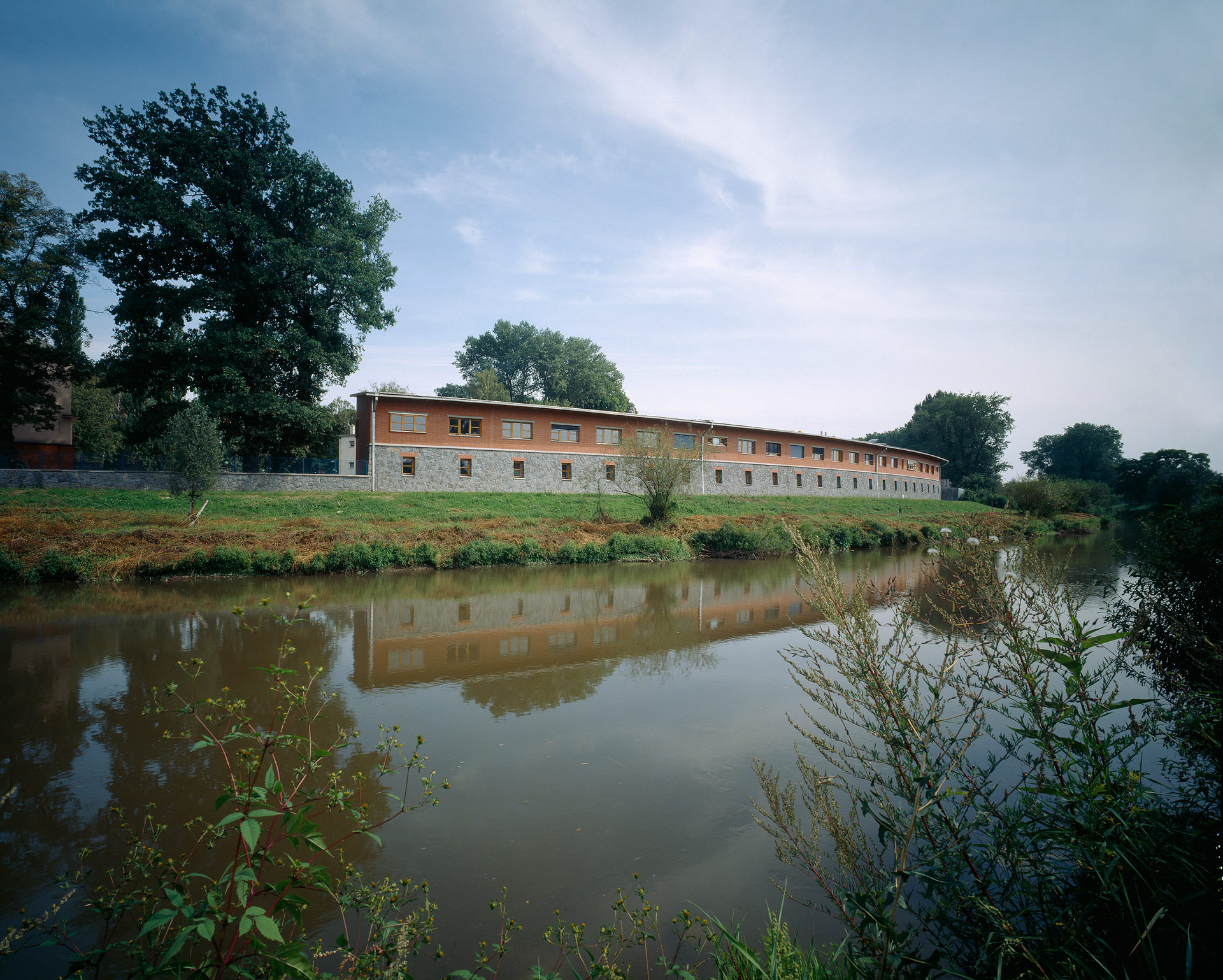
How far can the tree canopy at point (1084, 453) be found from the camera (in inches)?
3322

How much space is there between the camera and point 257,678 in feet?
24.9

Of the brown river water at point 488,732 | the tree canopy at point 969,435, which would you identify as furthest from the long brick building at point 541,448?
the tree canopy at point 969,435

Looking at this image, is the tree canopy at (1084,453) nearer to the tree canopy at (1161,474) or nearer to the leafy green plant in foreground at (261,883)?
the tree canopy at (1161,474)

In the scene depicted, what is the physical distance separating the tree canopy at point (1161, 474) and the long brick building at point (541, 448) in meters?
24.5

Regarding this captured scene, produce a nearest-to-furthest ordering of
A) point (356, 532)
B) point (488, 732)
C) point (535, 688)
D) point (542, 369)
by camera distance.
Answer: point (488, 732)
point (535, 688)
point (356, 532)
point (542, 369)

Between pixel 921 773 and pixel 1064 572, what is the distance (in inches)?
73.3

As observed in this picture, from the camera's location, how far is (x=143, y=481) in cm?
2748

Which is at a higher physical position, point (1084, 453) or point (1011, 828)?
point (1084, 453)

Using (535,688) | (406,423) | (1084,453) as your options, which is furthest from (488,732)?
(1084,453)

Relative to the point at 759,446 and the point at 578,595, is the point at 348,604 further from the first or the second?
the point at 759,446

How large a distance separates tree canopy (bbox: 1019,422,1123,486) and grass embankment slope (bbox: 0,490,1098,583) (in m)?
72.9

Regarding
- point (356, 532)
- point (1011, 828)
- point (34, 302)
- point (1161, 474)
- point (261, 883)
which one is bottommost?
point (356, 532)

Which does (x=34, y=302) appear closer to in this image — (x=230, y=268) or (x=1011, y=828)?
(x=230, y=268)

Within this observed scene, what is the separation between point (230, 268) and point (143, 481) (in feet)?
36.9
